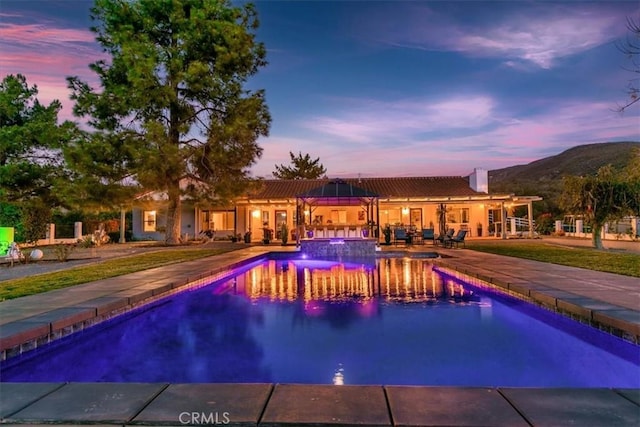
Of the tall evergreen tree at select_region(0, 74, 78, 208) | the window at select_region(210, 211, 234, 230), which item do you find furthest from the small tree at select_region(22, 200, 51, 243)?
the window at select_region(210, 211, 234, 230)

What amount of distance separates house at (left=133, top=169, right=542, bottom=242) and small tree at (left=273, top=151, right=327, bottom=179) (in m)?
20.2

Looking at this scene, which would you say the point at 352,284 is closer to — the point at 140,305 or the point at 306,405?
the point at 140,305

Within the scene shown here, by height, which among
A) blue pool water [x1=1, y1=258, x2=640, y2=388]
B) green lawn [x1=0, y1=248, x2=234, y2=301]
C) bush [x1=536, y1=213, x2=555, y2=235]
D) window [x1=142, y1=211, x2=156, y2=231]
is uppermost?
window [x1=142, y1=211, x2=156, y2=231]

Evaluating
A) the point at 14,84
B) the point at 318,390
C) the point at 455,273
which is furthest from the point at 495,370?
the point at 14,84

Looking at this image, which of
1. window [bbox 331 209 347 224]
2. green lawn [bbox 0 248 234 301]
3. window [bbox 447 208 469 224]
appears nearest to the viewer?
green lawn [bbox 0 248 234 301]

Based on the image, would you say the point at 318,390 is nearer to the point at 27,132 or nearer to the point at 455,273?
the point at 455,273

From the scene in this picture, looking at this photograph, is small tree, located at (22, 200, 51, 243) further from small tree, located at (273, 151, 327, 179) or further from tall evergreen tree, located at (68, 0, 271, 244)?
small tree, located at (273, 151, 327, 179)

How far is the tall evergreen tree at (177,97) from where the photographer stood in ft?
53.3

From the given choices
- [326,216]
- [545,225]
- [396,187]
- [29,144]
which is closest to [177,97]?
[29,144]

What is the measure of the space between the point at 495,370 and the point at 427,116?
17892mm

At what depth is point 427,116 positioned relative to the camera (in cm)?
1994

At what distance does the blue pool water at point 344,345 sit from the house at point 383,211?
1571 centimetres

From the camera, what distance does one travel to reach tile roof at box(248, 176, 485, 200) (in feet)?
75.6

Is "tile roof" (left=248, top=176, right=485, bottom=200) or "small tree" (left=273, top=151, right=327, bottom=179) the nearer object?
"tile roof" (left=248, top=176, right=485, bottom=200)
